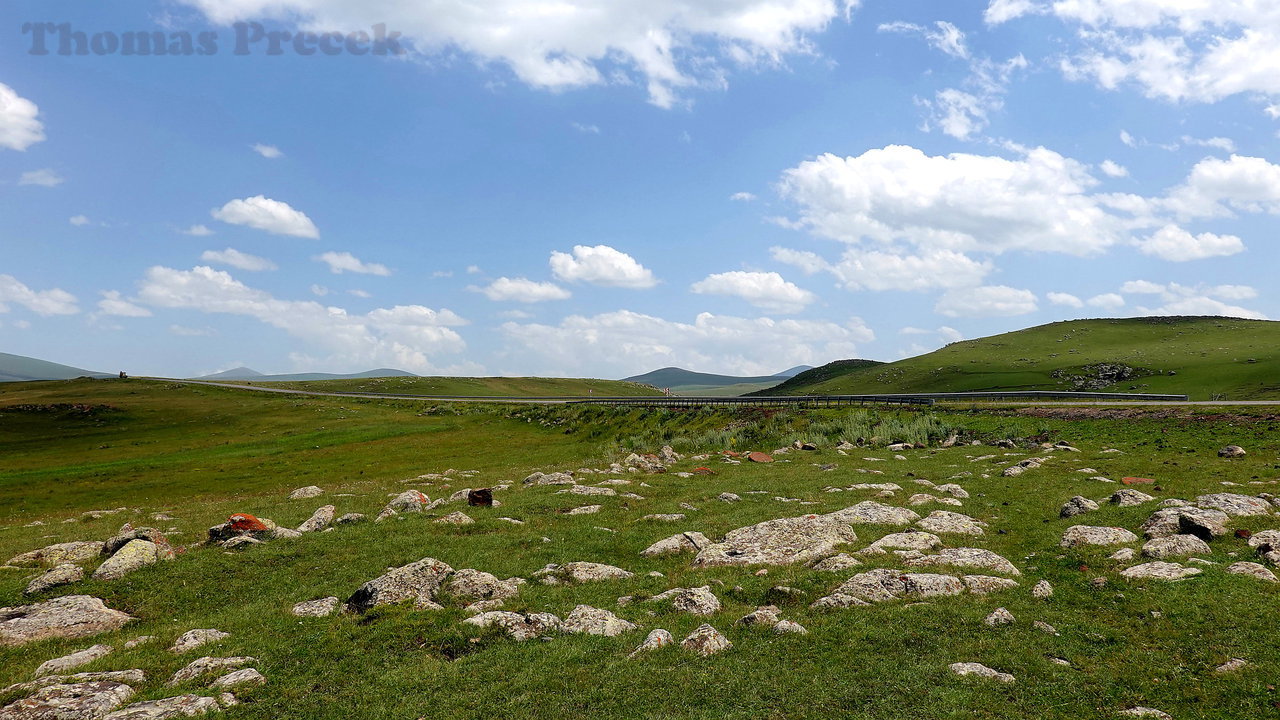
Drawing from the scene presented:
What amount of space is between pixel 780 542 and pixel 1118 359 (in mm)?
152520

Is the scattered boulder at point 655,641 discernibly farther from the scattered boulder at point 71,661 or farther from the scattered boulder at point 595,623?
the scattered boulder at point 71,661

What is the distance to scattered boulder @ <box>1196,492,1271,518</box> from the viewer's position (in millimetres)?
19125

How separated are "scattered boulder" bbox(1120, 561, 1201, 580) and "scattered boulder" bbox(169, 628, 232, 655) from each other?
23.3m

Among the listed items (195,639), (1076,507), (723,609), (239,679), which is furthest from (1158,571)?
(195,639)

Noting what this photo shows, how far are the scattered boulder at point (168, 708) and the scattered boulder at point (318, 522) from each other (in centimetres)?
1423

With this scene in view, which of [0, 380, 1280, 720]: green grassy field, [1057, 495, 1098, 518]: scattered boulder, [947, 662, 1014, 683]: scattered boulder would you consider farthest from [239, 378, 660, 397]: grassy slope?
[947, 662, 1014, 683]: scattered boulder

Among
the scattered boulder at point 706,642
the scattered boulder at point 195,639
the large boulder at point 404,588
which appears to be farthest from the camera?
the large boulder at point 404,588

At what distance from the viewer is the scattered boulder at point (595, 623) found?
14.0 meters

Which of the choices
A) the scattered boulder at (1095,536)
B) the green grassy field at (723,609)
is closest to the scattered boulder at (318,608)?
the green grassy field at (723,609)

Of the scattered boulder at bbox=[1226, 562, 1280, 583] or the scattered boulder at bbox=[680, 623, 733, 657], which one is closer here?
the scattered boulder at bbox=[680, 623, 733, 657]

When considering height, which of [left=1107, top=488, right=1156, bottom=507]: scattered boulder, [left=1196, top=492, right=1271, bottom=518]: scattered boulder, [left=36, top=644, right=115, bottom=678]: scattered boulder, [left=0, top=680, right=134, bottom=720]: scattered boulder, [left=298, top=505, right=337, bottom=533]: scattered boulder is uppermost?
[left=1196, top=492, right=1271, bottom=518]: scattered boulder

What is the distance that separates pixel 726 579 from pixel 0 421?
382ft

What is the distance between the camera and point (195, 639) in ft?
44.3

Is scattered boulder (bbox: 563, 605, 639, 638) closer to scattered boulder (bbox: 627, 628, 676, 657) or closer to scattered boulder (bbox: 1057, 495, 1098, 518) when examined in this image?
scattered boulder (bbox: 627, 628, 676, 657)
